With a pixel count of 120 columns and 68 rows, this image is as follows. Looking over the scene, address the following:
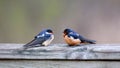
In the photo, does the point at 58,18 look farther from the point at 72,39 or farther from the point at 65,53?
the point at 65,53

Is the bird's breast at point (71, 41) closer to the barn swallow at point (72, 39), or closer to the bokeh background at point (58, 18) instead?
the barn swallow at point (72, 39)

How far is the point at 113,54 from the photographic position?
1.81 metres

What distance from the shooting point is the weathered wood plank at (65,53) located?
1809 mm

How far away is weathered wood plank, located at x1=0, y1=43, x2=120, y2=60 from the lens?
1.81 meters

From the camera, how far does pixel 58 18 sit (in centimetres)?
636

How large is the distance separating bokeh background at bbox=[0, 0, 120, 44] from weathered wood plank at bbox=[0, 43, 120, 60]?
3.81 m

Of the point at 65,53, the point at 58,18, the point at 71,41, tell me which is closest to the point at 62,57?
the point at 65,53

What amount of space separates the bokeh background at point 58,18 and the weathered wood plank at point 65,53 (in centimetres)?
381

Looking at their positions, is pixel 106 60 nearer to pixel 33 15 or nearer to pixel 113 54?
pixel 113 54

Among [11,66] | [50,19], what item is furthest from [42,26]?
[11,66]

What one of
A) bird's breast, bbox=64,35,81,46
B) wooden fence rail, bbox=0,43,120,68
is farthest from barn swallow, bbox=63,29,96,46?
wooden fence rail, bbox=0,43,120,68

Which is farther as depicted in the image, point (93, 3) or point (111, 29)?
point (93, 3)

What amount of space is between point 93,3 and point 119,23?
64 cm

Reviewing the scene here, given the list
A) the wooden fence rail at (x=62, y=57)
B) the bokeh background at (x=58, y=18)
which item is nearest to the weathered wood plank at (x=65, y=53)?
the wooden fence rail at (x=62, y=57)
